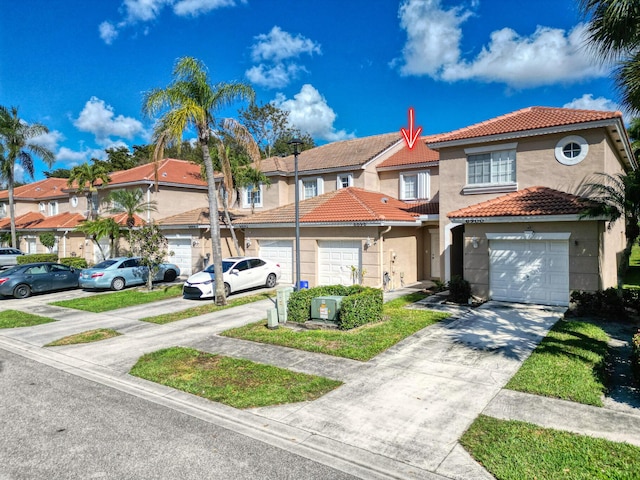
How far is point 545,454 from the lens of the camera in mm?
4930

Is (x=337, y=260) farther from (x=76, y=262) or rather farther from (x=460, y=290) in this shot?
(x=76, y=262)

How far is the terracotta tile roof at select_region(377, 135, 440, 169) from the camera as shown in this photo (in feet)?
69.5

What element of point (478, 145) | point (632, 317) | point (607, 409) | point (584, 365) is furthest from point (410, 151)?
point (607, 409)

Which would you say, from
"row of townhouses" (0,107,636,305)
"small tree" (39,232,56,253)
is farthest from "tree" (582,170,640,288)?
"small tree" (39,232,56,253)

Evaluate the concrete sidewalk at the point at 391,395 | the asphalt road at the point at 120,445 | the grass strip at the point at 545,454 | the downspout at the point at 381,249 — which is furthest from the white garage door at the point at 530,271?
the asphalt road at the point at 120,445

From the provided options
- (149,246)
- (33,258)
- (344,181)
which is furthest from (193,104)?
(33,258)

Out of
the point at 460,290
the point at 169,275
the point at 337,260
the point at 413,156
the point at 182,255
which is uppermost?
the point at 413,156

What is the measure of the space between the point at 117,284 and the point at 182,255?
4.99m

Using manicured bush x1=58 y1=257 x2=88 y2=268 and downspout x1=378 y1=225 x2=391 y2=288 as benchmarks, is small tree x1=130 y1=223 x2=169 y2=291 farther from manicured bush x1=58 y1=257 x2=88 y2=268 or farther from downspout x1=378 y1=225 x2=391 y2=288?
manicured bush x1=58 y1=257 x2=88 y2=268

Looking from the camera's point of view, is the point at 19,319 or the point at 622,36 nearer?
the point at 622,36

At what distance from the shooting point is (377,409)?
251 inches

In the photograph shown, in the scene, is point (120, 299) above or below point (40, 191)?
below

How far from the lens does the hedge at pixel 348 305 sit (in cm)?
1081

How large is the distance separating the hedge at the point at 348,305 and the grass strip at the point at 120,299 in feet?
25.3
